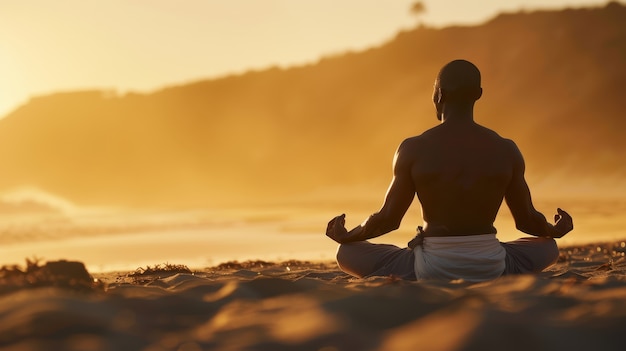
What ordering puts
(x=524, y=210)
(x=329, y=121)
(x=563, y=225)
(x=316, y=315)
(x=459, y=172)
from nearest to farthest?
(x=316, y=315) → (x=459, y=172) → (x=524, y=210) → (x=563, y=225) → (x=329, y=121)

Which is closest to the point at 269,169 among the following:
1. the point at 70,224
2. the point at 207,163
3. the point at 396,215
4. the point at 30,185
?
the point at 207,163

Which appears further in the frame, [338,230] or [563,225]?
[563,225]

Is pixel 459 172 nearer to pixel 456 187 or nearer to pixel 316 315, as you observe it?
pixel 456 187

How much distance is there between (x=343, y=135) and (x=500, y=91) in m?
15.0

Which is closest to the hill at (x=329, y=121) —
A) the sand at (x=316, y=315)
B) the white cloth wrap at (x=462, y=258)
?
the white cloth wrap at (x=462, y=258)

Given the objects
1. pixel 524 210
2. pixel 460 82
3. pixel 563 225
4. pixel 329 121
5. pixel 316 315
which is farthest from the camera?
pixel 329 121

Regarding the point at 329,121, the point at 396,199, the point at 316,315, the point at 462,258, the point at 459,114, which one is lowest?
the point at 316,315

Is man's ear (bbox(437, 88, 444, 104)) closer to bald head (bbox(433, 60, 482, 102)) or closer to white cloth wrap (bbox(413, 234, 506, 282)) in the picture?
bald head (bbox(433, 60, 482, 102))

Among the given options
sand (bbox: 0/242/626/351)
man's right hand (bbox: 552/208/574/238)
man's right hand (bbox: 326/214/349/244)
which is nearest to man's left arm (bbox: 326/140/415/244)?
man's right hand (bbox: 326/214/349/244)

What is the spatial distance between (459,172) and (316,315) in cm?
172

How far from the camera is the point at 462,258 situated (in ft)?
17.3

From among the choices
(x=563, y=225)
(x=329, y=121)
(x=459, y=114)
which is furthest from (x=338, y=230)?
(x=329, y=121)

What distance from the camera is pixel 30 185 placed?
93188 mm

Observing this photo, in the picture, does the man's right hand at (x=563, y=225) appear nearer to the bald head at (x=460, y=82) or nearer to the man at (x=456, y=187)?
the man at (x=456, y=187)
